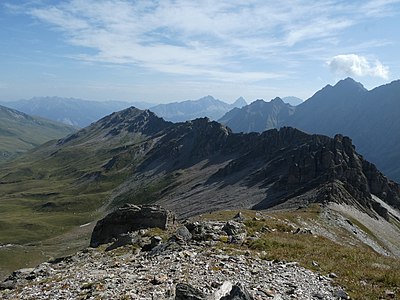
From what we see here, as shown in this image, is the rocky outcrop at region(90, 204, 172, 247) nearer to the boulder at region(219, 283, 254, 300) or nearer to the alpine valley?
the alpine valley

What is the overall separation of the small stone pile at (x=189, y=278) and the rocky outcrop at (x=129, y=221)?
1977 cm

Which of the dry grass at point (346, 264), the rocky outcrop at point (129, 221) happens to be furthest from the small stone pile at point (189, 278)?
the rocky outcrop at point (129, 221)

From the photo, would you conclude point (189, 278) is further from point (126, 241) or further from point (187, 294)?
point (126, 241)

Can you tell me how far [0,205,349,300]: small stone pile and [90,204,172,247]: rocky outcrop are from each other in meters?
19.8

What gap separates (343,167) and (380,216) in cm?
2331

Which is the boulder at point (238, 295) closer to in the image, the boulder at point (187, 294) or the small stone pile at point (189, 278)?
the small stone pile at point (189, 278)

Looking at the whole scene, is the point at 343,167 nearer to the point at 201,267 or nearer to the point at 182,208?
the point at 182,208

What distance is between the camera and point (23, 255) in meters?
A: 114

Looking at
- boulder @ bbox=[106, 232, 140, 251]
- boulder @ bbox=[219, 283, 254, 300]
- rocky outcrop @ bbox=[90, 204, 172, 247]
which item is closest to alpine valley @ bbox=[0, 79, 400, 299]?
boulder @ bbox=[219, 283, 254, 300]

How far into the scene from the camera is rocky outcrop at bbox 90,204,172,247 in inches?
2110

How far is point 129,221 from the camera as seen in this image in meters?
56.4

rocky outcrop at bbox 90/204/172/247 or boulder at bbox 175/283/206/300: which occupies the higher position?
boulder at bbox 175/283/206/300

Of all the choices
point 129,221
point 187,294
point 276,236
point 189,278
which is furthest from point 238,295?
point 129,221

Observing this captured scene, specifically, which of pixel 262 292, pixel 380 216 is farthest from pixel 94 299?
pixel 380 216
